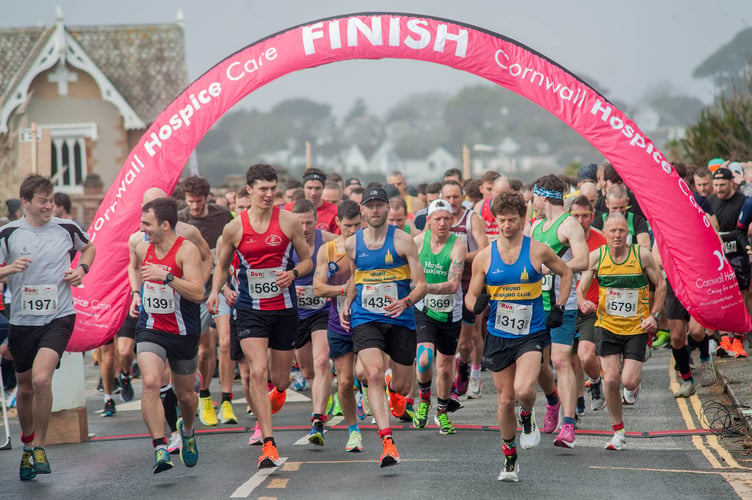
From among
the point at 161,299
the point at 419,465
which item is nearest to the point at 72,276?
the point at 161,299

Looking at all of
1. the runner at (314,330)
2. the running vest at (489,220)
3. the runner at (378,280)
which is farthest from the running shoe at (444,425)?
A: the running vest at (489,220)

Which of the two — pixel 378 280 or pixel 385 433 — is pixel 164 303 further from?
pixel 385 433

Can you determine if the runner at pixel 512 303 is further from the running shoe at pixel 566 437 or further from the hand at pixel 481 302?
the running shoe at pixel 566 437

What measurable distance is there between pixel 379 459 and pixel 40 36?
122 ft

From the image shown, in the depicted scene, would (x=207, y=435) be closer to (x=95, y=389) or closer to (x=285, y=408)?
(x=285, y=408)

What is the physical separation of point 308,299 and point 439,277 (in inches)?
50.3

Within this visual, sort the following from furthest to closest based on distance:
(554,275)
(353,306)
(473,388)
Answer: (473,388), (554,275), (353,306)

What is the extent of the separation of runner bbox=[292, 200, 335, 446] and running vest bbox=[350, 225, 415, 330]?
3.27 feet

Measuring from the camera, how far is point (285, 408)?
13.6 meters

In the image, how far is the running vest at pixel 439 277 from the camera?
452 inches

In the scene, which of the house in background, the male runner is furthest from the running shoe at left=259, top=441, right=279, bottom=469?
the house in background

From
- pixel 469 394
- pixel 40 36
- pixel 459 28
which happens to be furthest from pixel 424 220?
pixel 40 36

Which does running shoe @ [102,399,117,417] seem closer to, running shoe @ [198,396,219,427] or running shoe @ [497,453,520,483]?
running shoe @ [198,396,219,427]

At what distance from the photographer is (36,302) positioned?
991cm
